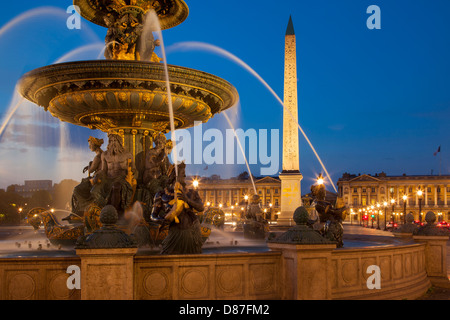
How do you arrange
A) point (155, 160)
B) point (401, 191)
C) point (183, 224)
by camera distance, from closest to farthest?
point (183, 224)
point (155, 160)
point (401, 191)

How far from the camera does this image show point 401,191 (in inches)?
5123

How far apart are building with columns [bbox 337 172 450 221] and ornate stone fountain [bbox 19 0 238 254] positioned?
117 m

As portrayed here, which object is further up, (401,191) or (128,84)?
(128,84)

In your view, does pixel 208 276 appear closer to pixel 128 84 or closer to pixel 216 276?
pixel 216 276

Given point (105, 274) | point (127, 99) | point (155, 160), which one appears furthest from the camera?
point (155, 160)

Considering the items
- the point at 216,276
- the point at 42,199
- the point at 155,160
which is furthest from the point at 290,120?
the point at 216,276

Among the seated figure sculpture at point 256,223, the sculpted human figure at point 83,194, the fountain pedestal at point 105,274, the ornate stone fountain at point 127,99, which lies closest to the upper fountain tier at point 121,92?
the ornate stone fountain at point 127,99

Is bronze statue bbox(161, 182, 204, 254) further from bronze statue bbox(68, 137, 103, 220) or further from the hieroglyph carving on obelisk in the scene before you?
the hieroglyph carving on obelisk

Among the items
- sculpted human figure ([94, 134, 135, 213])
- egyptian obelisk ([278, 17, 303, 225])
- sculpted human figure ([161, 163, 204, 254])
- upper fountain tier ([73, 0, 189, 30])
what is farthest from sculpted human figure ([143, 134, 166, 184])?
egyptian obelisk ([278, 17, 303, 225])

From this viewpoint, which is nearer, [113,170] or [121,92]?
[121,92]

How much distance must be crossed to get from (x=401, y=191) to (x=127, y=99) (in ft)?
426

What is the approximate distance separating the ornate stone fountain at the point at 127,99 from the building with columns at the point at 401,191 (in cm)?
11691

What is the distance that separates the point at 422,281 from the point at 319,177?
378cm
